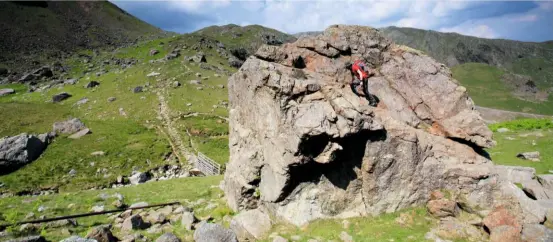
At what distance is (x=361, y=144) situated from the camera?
20047 mm

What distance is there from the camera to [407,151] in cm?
1977

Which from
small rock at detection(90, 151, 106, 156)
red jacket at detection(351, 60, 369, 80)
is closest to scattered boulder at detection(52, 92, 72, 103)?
small rock at detection(90, 151, 106, 156)

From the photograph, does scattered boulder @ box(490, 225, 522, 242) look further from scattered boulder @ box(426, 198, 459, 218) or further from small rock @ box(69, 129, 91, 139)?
small rock @ box(69, 129, 91, 139)

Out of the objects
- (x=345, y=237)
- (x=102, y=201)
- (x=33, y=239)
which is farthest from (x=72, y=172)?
(x=345, y=237)

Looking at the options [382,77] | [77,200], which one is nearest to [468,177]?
[382,77]

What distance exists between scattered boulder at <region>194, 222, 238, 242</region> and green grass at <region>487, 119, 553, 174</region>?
29.2 m

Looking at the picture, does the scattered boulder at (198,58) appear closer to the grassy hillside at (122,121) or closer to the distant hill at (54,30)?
the grassy hillside at (122,121)

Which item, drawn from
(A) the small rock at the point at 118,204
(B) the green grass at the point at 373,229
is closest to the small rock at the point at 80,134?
(A) the small rock at the point at 118,204

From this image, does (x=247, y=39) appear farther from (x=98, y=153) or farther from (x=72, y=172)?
(x=72, y=172)

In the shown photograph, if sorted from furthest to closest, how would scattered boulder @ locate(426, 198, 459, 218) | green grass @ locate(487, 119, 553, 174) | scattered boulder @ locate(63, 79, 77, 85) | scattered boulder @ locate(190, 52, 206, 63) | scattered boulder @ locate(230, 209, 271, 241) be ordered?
1. scattered boulder @ locate(190, 52, 206, 63)
2. scattered boulder @ locate(63, 79, 77, 85)
3. green grass @ locate(487, 119, 553, 174)
4. scattered boulder @ locate(230, 209, 271, 241)
5. scattered boulder @ locate(426, 198, 459, 218)

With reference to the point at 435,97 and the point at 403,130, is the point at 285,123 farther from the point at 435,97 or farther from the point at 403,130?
the point at 435,97

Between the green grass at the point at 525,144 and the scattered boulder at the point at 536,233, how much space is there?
16283 millimetres

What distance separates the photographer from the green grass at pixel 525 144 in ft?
105

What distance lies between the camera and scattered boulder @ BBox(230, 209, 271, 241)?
63.6 ft
